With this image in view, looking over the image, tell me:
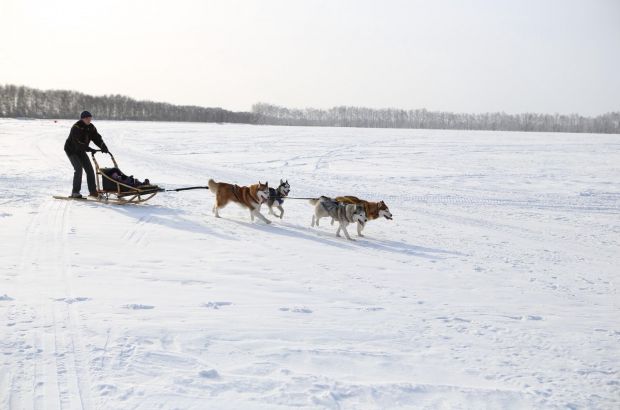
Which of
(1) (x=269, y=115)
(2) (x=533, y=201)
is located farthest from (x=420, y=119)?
(2) (x=533, y=201)

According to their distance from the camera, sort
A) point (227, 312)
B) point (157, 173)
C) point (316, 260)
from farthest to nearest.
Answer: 1. point (157, 173)
2. point (316, 260)
3. point (227, 312)

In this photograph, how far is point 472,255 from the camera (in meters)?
6.63

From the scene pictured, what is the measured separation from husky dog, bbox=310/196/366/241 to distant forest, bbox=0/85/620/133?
273ft

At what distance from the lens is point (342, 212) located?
295 inches

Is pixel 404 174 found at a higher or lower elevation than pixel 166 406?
higher

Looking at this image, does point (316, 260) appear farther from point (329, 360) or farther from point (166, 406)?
point (166, 406)

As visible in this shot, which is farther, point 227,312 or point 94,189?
point 94,189

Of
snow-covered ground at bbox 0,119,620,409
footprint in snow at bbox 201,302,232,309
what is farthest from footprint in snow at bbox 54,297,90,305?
footprint in snow at bbox 201,302,232,309

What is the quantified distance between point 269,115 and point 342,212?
128387 millimetres

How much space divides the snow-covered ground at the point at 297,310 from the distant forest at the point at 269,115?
273 feet

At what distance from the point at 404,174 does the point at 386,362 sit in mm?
13105

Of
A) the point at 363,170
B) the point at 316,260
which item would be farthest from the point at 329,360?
the point at 363,170

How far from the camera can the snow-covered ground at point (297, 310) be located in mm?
2979

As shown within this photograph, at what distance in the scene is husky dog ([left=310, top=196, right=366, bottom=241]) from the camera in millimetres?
7363
